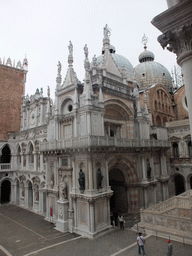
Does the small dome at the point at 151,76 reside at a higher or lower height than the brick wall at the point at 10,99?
higher

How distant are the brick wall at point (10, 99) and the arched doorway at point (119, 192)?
17937mm

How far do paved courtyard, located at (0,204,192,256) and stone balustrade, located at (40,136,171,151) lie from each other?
23.5 ft

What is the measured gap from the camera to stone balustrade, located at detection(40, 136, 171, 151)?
633 inches

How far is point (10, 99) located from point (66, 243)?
24.3 m

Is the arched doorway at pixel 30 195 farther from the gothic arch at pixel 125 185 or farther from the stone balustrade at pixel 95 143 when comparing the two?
the gothic arch at pixel 125 185

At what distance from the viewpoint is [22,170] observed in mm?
28312

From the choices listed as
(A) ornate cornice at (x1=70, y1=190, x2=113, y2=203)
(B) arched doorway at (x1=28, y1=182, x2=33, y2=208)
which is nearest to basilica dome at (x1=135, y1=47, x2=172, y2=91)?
(B) arched doorway at (x1=28, y1=182, x2=33, y2=208)

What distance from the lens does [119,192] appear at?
22750 mm

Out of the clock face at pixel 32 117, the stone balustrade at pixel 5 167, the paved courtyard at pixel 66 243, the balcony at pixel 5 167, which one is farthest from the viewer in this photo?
the stone balustrade at pixel 5 167

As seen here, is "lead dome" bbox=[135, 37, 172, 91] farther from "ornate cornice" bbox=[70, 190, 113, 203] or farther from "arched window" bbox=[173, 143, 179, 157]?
"ornate cornice" bbox=[70, 190, 113, 203]

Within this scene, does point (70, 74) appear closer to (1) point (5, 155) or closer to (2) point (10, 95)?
(2) point (10, 95)

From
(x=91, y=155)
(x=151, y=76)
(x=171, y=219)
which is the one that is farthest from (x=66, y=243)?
(x=151, y=76)

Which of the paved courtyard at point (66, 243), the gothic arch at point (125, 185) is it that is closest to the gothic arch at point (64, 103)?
the gothic arch at point (125, 185)

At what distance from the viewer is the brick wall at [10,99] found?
3106 cm
